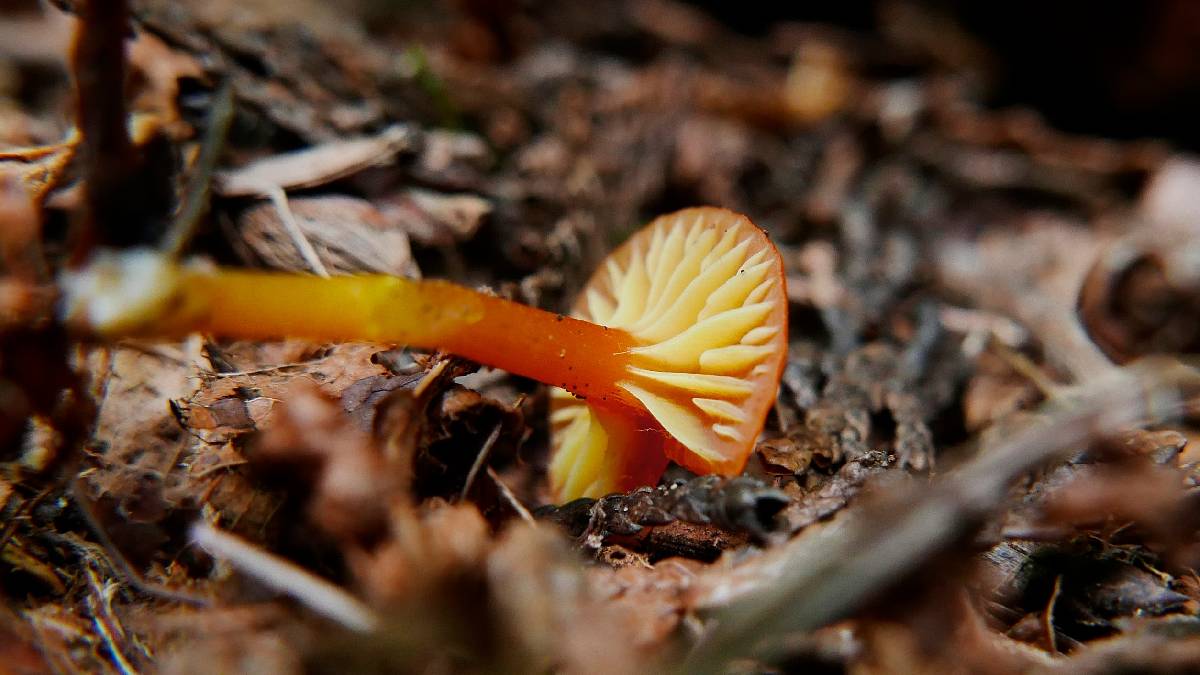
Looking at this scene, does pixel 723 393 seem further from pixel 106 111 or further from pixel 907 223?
pixel 907 223

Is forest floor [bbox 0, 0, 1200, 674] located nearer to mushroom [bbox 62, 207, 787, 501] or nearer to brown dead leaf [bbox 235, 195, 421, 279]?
brown dead leaf [bbox 235, 195, 421, 279]

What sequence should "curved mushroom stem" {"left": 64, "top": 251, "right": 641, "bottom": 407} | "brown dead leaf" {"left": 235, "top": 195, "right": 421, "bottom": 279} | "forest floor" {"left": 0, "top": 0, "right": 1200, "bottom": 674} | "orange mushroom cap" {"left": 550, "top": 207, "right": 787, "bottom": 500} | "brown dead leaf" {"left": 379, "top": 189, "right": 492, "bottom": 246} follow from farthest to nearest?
"brown dead leaf" {"left": 379, "top": 189, "right": 492, "bottom": 246}, "brown dead leaf" {"left": 235, "top": 195, "right": 421, "bottom": 279}, "orange mushroom cap" {"left": 550, "top": 207, "right": 787, "bottom": 500}, "curved mushroom stem" {"left": 64, "top": 251, "right": 641, "bottom": 407}, "forest floor" {"left": 0, "top": 0, "right": 1200, "bottom": 674}

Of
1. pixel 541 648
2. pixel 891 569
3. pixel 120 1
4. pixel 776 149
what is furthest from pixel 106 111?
pixel 776 149

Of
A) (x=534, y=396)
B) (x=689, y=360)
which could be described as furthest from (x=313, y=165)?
(x=689, y=360)

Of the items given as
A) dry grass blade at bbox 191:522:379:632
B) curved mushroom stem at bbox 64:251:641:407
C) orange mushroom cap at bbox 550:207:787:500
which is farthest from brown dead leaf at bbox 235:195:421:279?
dry grass blade at bbox 191:522:379:632

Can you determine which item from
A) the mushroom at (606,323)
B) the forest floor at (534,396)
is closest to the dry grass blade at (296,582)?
the forest floor at (534,396)

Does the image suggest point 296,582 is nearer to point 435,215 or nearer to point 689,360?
point 689,360
